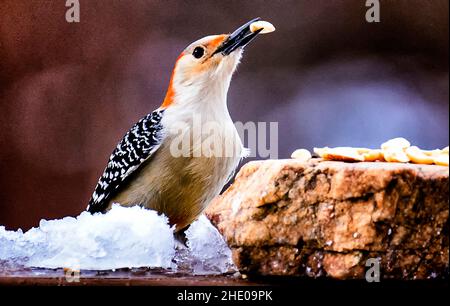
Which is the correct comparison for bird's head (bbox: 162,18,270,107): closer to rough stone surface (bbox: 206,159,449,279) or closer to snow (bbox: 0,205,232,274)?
snow (bbox: 0,205,232,274)

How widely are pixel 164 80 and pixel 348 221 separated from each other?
66cm

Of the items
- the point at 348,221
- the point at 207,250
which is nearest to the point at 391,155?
the point at 348,221

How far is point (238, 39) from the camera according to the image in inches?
51.0

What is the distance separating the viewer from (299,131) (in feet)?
4.59

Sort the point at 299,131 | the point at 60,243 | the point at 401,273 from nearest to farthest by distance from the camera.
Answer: the point at 401,273 → the point at 60,243 → the point at 299,131

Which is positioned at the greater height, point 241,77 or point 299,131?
point 241,77

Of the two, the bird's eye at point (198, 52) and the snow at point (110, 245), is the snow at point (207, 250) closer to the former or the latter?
the snow at point (110, 245)

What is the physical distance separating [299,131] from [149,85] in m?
0.35

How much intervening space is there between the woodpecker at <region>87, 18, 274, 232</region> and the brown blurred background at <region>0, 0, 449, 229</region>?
72 millimetres

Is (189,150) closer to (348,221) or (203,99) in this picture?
(203,99)

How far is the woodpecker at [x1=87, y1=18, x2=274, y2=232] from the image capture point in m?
1.27

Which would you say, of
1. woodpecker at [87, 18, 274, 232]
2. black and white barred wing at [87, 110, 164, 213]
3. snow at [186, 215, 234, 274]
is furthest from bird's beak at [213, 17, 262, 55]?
snow at [186, 215, 234, 274]
